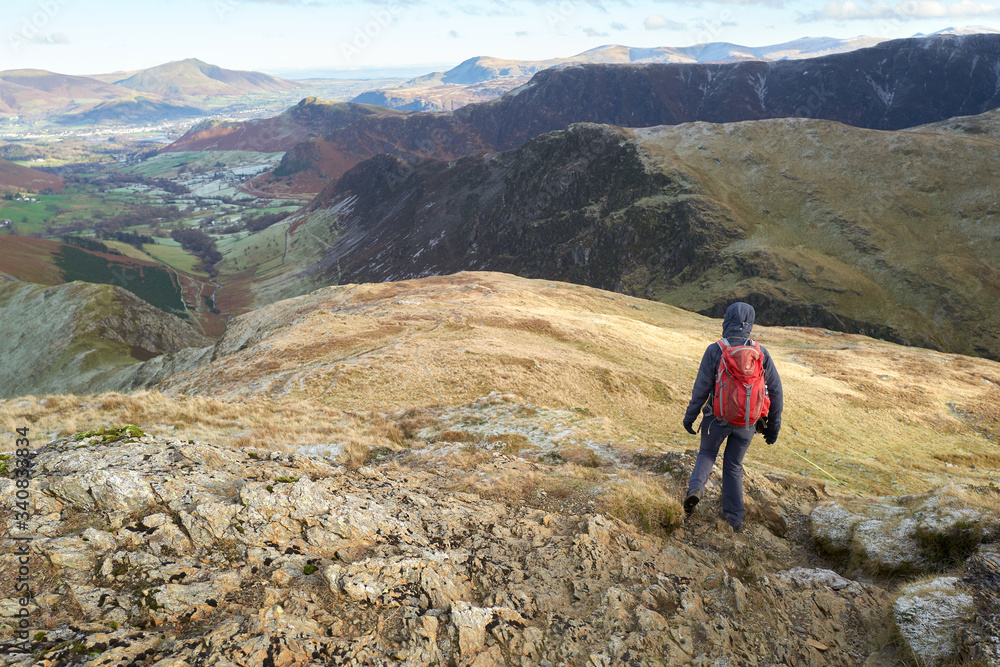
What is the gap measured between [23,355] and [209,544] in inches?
4125

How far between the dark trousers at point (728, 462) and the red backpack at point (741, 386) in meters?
0.32

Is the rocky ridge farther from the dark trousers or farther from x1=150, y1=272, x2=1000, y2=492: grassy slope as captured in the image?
x1=150, y1=272, x2=1000, y2=492: grassy slope

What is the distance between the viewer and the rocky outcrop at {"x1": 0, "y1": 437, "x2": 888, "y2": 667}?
6430mm

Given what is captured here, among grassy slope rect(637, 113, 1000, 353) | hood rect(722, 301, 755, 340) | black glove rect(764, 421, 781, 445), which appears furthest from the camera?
grassy slope rect(637, 113, 1000, 353)

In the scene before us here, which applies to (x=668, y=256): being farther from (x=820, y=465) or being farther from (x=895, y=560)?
(x=895, y=560)

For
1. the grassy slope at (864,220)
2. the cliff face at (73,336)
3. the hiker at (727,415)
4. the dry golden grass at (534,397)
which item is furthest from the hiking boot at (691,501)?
the grassy slope at (864,220)

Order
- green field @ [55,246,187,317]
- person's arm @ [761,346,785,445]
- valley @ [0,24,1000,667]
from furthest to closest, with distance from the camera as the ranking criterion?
green field @ [55,246,187,317] < person's arm @ [761,346,785,445] < valley @ [0,24,1000,667]

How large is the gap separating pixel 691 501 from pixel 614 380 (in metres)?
15.8

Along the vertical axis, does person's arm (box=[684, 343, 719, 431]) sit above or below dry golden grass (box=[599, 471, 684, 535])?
above

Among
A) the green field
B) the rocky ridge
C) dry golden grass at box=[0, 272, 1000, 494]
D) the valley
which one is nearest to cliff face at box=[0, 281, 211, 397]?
the valley

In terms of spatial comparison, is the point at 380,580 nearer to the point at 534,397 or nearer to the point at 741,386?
the point at 741,386

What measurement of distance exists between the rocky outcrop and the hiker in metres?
0.69

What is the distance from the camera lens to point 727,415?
975 cm

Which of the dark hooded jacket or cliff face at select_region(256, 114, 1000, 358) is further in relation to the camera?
cliff face at select_region(256, 114, 1000, 358)
